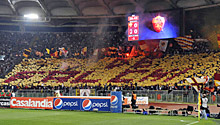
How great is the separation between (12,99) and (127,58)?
28771mm

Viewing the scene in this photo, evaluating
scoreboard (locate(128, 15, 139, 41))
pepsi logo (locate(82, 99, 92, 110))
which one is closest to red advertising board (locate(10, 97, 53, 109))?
pepsi logo (locate(82, 99, 92, 110))

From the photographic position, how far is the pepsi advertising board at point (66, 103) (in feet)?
88.8

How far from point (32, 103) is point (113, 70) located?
80.1 ft

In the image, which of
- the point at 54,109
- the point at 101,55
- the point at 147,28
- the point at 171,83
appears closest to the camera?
the point at 54,109

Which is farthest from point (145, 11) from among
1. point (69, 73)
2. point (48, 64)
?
point (48, 64)

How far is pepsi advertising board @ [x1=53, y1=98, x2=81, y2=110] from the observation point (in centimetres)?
2708

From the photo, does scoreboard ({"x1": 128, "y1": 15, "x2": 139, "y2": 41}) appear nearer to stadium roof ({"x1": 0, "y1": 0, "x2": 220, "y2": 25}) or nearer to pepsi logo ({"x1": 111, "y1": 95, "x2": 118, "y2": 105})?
stadium roof ({"x1": 0, "y1": 0, "x2": 220, "y2": 25})

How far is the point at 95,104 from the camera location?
2614 centimetres

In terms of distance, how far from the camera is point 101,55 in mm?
58969

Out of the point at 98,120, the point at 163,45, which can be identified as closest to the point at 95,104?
the point at 98,120

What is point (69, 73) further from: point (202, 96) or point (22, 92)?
point (202, 96)

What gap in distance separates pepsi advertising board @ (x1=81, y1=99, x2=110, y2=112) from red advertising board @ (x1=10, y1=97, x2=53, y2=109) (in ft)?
11.4

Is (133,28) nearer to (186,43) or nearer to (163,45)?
(163,45)

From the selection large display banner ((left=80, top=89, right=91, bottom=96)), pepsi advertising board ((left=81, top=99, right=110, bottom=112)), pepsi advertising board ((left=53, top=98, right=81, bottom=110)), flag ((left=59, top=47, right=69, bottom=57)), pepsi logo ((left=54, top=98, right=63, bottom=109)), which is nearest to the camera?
pepsi advertising board ((left=81, top=99, right=110, bottom=112))
